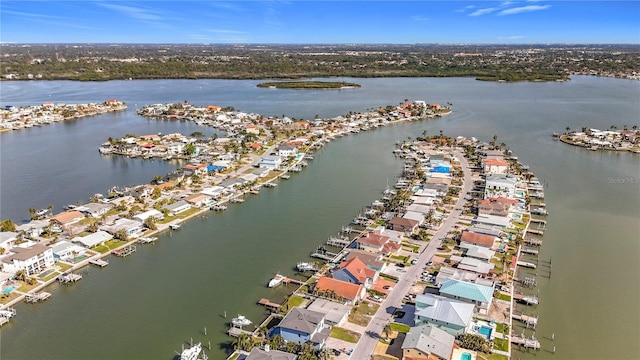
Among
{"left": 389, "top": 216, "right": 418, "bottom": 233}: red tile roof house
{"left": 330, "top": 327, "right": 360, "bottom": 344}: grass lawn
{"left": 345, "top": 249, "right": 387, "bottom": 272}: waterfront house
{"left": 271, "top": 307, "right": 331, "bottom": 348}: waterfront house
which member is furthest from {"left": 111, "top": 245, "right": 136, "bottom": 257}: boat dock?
{"left": 389, "top": 216, "right": 418, "bottom": 233}: red tile roof house

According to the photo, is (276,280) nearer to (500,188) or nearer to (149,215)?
(149,215)

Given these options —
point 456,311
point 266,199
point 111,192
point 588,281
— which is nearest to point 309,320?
point 456,311

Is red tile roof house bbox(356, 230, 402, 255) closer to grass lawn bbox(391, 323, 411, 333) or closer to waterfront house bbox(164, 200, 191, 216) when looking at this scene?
grass lawn bbox(391, 323, 411, 333)

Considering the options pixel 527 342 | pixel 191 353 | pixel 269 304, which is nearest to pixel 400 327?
pixel 527 342

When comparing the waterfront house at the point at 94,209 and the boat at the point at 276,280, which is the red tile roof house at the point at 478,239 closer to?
the boat at the point at 276,280

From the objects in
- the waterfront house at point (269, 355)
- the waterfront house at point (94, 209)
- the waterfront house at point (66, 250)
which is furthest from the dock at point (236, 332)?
the waterfront house at point (94, 209)
